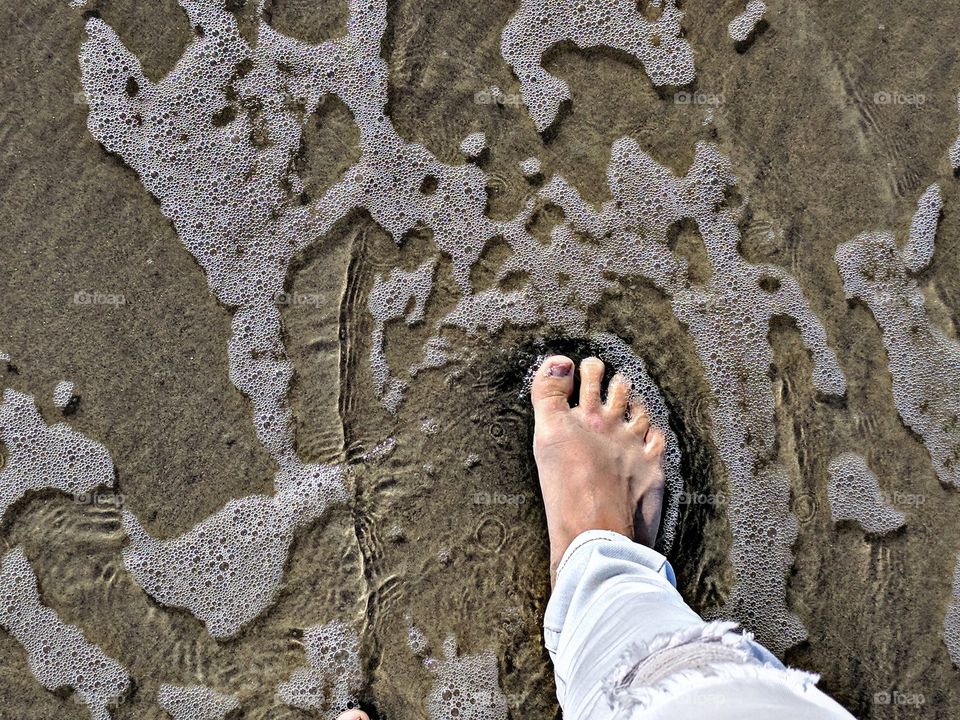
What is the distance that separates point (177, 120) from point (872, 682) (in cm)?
237

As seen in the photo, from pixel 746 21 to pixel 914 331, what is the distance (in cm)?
95

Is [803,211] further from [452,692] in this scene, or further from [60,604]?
[60,604]

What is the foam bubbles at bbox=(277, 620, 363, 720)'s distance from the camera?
1724 millimetres

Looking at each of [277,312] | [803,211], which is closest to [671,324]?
[803,211]

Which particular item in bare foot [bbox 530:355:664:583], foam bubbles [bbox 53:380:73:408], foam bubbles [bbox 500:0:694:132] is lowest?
bare foot [bbox 530:355:664:583]

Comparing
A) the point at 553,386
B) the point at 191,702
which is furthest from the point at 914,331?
the point at 191,702

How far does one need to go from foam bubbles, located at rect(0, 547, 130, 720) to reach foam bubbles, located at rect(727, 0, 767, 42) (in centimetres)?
236

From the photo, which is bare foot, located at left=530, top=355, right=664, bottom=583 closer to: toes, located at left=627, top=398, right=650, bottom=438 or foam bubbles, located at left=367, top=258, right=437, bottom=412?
toes, located at left=627, top=398, right=650, bottom=438

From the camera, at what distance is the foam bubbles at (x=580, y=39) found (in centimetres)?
178

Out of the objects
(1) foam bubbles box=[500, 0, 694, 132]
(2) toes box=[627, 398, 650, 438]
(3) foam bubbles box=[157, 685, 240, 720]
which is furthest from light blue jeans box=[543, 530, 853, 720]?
(1) foam bubbles box=[500, 0, 694, 132]

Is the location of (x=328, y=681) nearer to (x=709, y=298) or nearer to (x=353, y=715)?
(x=353, y=715)

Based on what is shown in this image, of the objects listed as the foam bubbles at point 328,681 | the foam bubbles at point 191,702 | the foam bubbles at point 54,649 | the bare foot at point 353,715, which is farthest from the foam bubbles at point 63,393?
the bare foot at point 353,715

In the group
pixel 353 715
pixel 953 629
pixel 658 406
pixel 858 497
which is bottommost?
pixel 353 715

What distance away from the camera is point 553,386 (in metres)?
1.73
